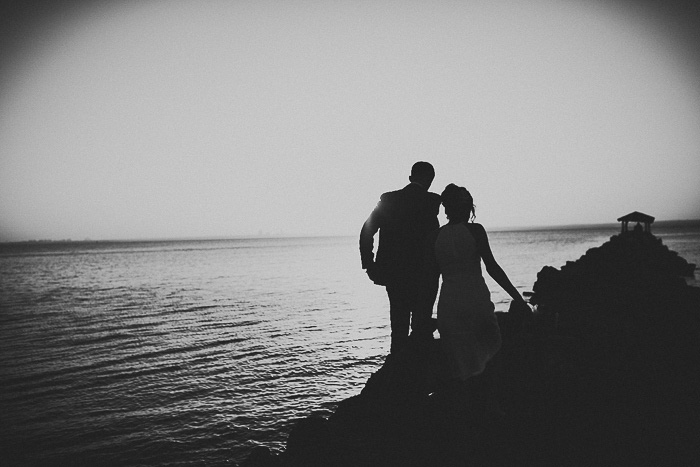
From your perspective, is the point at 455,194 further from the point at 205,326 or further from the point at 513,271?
the point at 513,271

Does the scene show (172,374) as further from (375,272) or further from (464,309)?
(464,309)

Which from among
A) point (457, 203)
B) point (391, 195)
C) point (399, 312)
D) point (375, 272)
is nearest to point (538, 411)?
point (399, 312)

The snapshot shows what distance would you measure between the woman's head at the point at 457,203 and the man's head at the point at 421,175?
2.00 feet

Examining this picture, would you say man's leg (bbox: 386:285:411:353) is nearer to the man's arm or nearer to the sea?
the man's arm

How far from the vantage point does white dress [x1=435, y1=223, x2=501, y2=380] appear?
4.16 meters

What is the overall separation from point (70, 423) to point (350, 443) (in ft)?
32.9

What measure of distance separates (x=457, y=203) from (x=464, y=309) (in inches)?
43.9

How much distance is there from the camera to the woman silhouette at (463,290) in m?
4.14

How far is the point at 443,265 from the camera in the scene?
4.24 m

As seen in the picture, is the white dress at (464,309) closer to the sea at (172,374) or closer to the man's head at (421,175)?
the man's head at (421,175)

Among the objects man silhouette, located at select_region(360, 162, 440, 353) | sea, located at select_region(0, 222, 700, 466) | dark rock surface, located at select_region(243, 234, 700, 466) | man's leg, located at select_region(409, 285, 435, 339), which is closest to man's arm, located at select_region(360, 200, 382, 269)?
man silhouette, located at select_region(360, 162, 440, 353)

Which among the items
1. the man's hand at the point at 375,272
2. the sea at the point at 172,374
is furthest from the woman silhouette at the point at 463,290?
the sea at the point at 172,374

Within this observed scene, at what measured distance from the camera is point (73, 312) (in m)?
28.1

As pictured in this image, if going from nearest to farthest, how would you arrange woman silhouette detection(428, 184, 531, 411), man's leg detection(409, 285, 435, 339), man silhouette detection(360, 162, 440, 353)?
woman silhouette detection(428, 184, 531, 411), man's leg detection(409, 285, 435, 339), man silhouette detection(360, 162, 440, 353)
